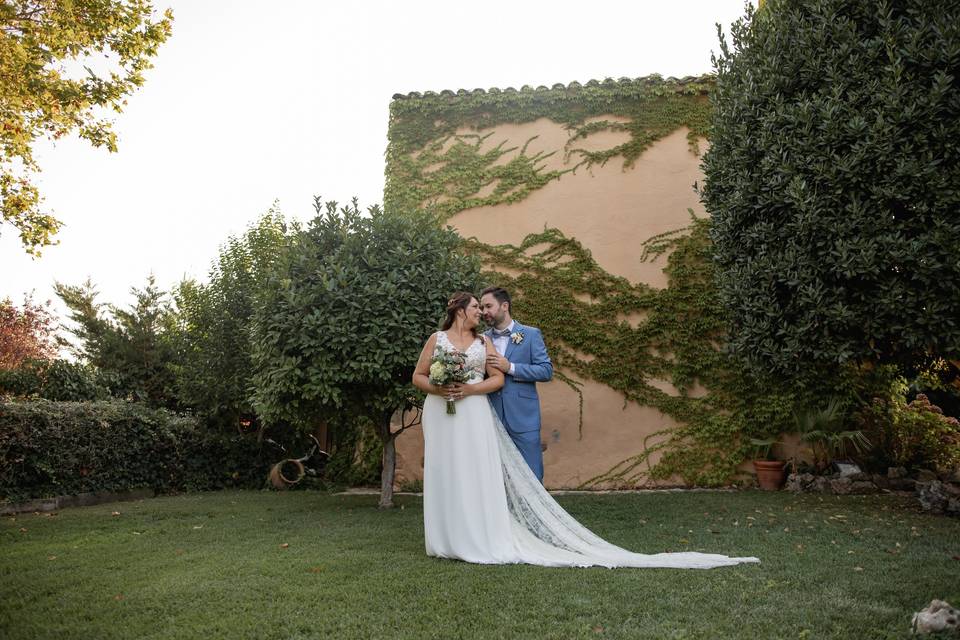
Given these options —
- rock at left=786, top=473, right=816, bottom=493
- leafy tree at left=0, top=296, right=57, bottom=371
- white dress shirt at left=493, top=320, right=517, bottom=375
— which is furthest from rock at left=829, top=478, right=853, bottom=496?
leafy tree at left=0, top=296, right=57, bottom=371

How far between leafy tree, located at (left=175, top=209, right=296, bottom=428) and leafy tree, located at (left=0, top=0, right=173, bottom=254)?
8.43 ft

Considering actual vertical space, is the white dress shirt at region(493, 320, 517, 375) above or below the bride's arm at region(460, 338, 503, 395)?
above

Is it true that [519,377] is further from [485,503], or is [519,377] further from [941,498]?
[941,498]

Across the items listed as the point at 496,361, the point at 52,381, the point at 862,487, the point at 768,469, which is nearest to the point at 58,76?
the point at 52,381

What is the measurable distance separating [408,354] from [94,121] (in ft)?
25.7

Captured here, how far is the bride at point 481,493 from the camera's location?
477 cm

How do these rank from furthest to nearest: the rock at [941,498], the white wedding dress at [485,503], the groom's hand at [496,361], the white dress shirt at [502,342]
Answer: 1. the rock at [941,498]
2. the white dress shirt at [502,342]
3. the groom's hand at [496,361]
4. the white wedding dress at [485,503]

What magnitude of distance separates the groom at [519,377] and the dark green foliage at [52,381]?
419 inches

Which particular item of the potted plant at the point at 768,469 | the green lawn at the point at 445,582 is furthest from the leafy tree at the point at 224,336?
the potted plant at the point at 768,469

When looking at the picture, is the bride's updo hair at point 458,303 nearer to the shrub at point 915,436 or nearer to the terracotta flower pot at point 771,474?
the terracotta flower pot at point 771,474

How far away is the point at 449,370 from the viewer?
16.4 feet

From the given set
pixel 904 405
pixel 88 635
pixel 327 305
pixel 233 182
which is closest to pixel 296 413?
pixel 327 305

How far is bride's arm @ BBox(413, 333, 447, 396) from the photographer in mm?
5098

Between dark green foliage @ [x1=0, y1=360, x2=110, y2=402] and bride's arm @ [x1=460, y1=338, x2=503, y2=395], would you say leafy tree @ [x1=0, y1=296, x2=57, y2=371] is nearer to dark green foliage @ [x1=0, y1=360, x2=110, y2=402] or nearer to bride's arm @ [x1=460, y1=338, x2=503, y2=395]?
dark green foliage @ [x1=0, y1=360, x2=110, y2=402]
